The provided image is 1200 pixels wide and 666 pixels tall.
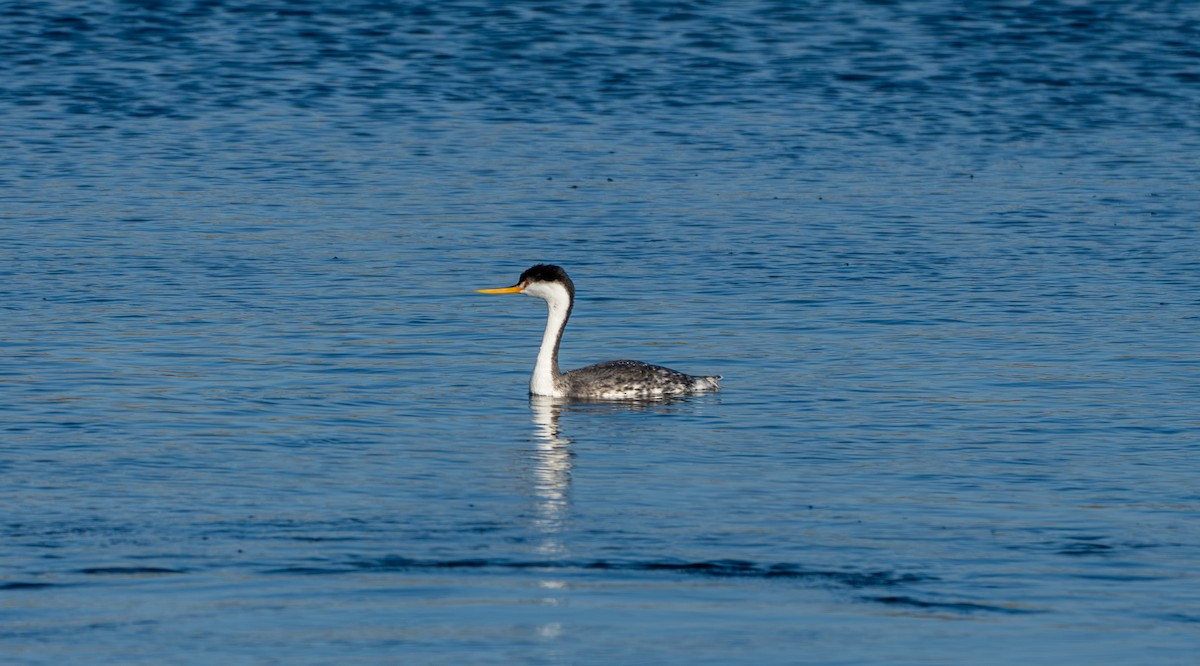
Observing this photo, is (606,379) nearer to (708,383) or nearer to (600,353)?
(708,383)

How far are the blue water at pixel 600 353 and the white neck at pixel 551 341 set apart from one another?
279mm

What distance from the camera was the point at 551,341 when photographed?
18.6 metres

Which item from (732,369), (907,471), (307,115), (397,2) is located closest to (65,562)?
(907,471)

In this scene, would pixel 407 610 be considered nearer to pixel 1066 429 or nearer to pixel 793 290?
pixel 1066 429

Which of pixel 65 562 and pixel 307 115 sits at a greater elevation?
pixel 65 562

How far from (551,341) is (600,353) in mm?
1496

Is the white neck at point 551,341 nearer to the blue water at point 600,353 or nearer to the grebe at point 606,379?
the grebe at point 606,379

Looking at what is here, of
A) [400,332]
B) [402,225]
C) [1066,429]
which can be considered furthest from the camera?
[402,225]

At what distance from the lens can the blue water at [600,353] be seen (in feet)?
39.6

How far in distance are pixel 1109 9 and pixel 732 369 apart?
28222mm

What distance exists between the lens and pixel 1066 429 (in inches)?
656

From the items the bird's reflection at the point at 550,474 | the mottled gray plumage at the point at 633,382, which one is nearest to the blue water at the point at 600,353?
the bird's reflection at the point at 550,474

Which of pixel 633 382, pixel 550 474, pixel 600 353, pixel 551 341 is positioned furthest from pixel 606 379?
pixel 550 474

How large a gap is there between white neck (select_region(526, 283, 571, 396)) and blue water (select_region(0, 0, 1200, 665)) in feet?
0.92
